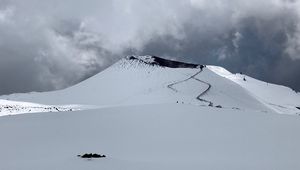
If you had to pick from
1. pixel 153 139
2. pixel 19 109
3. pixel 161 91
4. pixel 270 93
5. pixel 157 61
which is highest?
pixel 157 61

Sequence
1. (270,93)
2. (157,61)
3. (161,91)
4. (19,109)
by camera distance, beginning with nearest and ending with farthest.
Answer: (19,109)
(161,91)
(270,93)
(157,61)

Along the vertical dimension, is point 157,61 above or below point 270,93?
above

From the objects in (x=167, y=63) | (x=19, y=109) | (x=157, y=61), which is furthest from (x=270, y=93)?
(x=19, y=109)

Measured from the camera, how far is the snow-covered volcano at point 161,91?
103625 millimetres

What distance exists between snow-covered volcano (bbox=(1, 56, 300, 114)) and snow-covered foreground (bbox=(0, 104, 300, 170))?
210 feet

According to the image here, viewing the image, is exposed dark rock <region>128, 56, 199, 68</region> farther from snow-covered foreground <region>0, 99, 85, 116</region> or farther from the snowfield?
the snowfield

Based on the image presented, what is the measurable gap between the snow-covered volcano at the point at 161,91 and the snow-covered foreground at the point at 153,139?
63888 millimetres

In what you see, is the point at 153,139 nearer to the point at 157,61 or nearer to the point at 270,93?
the point at 157,61

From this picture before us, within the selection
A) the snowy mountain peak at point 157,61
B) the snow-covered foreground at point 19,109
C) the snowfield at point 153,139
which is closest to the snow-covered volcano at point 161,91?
the snowy mountain peak at point 157,61

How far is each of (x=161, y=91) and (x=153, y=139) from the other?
8568cm

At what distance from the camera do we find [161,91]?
11019cm

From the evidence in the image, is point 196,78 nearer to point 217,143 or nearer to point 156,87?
point 156,87

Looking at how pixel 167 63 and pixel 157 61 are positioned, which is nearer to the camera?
pixel 157 61

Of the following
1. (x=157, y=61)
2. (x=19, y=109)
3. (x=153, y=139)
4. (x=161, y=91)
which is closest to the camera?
(x=153, y=139)
